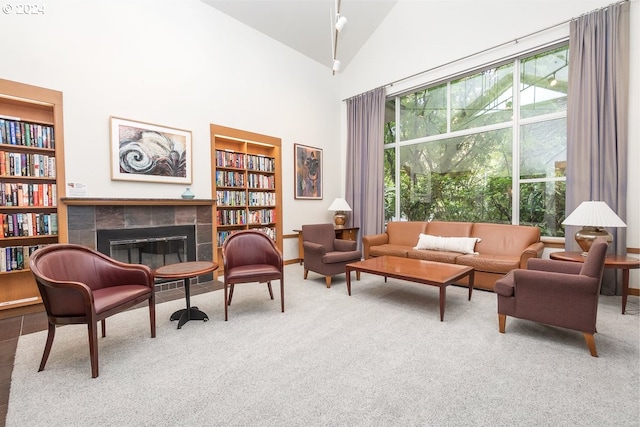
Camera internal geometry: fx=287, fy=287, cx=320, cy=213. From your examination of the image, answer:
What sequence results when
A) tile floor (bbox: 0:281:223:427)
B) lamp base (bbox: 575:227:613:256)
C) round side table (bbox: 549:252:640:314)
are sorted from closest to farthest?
tile floor (bbox: 0:281:223:427) < round side table (bbox: 549:252:640:314) < lamp base (bbox: 575:227:613:256)

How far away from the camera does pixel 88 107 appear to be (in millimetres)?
3432

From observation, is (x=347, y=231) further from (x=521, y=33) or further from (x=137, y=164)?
(x=521, y=33)

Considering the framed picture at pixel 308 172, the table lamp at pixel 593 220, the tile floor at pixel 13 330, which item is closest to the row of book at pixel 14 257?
the tile floor at pixel 13 330

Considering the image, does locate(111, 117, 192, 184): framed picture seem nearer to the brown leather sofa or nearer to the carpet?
the carpet

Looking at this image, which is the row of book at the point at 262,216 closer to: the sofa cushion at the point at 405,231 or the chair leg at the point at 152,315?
the sofa cushion at the point at 405,231

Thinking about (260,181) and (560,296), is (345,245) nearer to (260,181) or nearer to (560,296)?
(260,181)

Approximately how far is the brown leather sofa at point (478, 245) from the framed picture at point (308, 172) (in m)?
1.66

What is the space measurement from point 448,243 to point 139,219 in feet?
14.5

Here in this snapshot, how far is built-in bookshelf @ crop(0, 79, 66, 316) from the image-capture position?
10.00 ft

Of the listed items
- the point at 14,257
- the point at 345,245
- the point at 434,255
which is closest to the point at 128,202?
the point at 14,257

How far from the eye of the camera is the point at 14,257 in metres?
3.08

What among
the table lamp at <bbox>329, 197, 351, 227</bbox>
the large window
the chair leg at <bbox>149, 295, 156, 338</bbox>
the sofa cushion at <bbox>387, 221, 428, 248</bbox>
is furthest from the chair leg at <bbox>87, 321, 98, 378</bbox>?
the large window

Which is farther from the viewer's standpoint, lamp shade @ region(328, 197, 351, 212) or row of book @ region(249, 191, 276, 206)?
lamp shade @ region(328, 197, 351, 212)

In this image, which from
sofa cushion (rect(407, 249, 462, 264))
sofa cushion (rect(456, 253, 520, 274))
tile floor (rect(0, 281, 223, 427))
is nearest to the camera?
tile floor (rect(0, 281, 223, 427))
